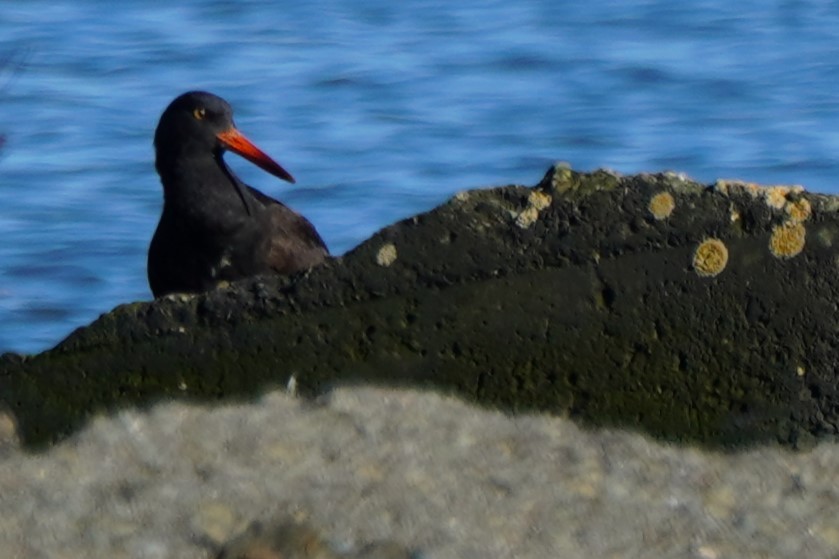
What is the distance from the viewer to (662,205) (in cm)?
308

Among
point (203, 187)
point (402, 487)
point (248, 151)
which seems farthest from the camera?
point (248, 151)

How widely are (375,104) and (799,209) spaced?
24.9ft

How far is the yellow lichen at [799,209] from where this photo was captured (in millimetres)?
3064

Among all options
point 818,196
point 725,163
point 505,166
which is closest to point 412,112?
point 505,166

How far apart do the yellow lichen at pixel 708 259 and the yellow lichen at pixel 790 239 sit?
0.31 feet

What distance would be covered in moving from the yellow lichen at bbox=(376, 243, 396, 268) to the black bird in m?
2.54

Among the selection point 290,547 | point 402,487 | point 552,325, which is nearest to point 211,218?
point 552,325

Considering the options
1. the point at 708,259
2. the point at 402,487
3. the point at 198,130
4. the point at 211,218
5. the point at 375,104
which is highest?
the point at 708,259

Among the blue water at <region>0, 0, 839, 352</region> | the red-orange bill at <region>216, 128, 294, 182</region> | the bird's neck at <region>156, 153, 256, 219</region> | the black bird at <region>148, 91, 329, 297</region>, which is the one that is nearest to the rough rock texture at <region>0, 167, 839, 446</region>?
the black bird at <region>148, 91, 329, 297</region>

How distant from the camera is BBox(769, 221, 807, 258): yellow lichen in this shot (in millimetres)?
3055

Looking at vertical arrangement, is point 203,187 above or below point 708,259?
below

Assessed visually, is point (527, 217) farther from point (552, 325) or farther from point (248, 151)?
point (248, 151)

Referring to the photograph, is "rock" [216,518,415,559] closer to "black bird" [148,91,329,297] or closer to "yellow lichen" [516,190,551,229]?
"yellow lichen" [516,190,551,229]

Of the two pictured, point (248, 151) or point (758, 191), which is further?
point (248, 151)
